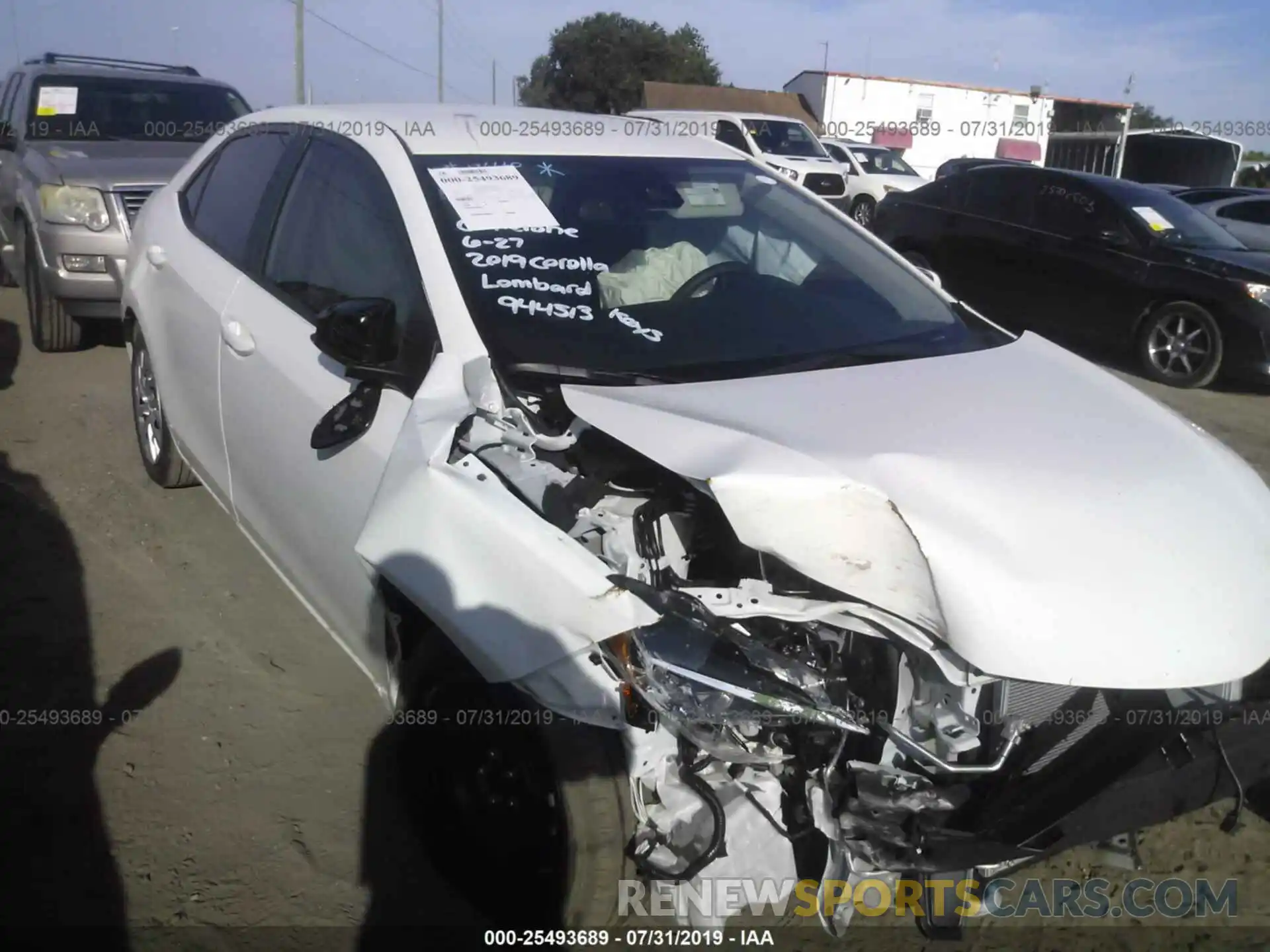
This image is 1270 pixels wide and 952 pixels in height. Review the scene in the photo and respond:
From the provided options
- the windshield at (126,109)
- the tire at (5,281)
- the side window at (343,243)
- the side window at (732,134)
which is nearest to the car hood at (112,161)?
the windshield at (126,109)

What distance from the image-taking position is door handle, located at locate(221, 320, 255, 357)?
3074 mm

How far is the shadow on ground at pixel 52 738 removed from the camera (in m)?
2.51

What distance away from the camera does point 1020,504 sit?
6.73 ft

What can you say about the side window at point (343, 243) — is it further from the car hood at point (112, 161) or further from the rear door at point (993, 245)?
the rear door at point (993, 245)

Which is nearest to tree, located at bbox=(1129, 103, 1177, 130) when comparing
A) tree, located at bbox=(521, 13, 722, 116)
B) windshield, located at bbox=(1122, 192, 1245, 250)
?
tree, located at bbox=(521, 13, 722, 116)

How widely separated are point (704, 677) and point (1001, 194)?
858cm

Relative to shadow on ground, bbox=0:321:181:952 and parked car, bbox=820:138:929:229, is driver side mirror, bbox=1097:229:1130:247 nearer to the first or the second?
shadow on ground, bbox=0:321:181:952

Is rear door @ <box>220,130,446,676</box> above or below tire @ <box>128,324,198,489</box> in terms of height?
above

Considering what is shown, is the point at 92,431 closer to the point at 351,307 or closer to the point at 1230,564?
the point at 351,307

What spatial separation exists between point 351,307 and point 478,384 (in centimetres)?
36

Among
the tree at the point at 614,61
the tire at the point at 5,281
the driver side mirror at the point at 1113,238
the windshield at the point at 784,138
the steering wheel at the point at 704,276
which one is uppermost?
the tree at the point at 614,61

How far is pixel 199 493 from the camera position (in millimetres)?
4738

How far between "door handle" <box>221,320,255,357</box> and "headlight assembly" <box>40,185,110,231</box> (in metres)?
3.89

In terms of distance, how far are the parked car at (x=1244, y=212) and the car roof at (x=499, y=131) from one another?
1038 centimetres
